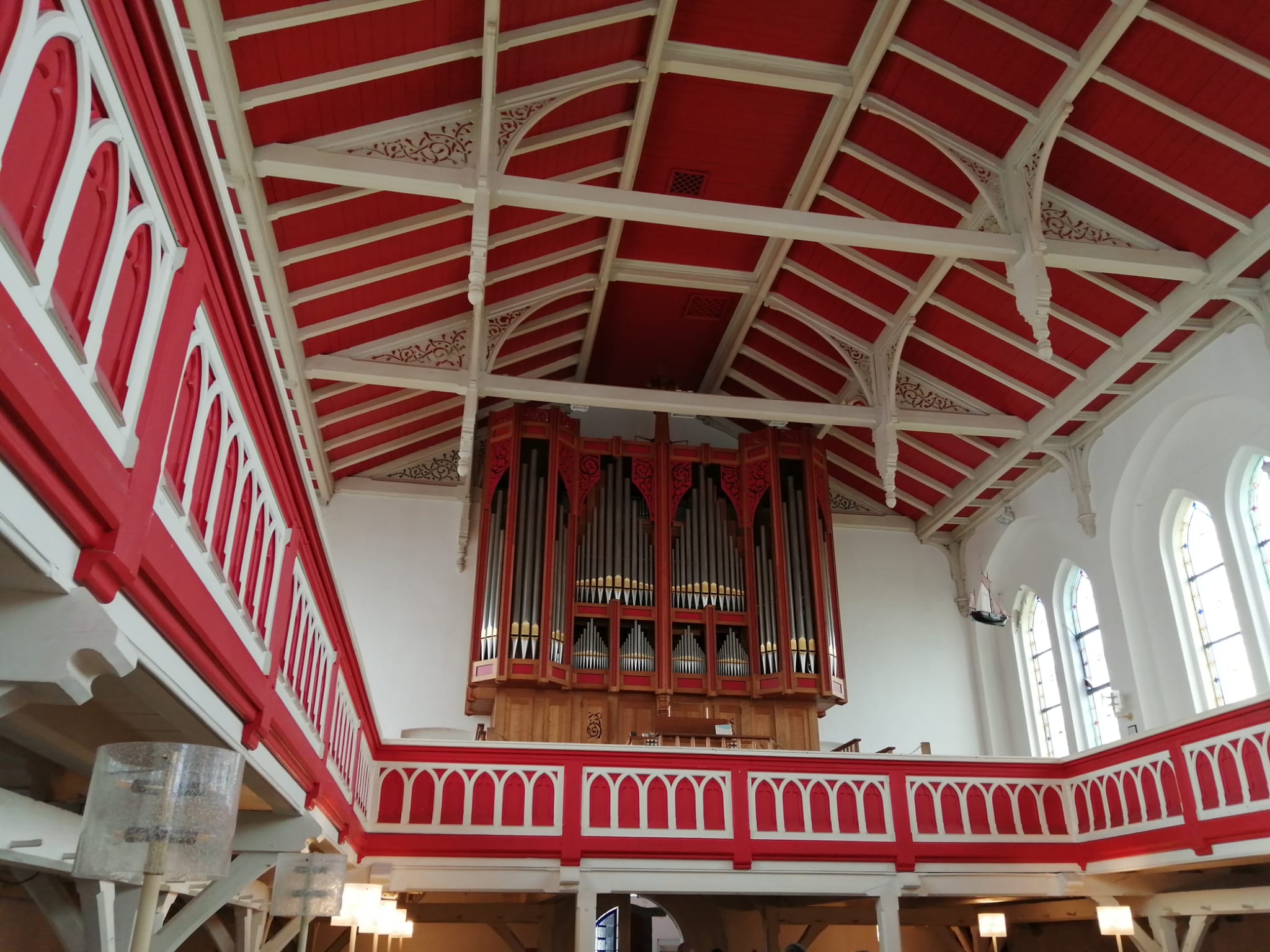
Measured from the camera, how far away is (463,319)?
1125cm

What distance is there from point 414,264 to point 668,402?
3199 mm

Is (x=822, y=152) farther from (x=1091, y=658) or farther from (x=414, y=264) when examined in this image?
(x=1091, y=658)

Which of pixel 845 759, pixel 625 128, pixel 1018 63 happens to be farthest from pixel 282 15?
pixel 845 759

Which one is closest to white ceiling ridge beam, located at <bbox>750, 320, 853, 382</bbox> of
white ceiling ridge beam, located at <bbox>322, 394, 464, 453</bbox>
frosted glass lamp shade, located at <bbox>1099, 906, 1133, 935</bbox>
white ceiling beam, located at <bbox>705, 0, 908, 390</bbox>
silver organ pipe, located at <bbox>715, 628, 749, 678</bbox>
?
white ceiling beam, located at <bbox>705, 0, 908, 390</bbox>

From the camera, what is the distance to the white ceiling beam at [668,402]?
10.8 m

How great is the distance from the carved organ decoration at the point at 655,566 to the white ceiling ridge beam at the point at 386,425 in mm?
676

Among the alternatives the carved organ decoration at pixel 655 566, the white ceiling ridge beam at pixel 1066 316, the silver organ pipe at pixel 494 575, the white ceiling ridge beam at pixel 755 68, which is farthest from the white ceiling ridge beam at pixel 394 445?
the white ceiling ridge beam at pixel 1066 316

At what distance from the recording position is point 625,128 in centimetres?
980

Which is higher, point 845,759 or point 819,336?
point 819,336

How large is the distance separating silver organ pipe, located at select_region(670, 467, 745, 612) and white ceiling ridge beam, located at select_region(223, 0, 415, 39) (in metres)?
7.27

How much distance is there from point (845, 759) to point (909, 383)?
4.71 meters

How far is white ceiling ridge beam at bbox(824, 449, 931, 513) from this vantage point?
14.3 m

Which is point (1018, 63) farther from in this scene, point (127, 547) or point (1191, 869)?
point (127, 547)

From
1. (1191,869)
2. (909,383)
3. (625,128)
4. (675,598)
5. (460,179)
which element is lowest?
(1191,869)
